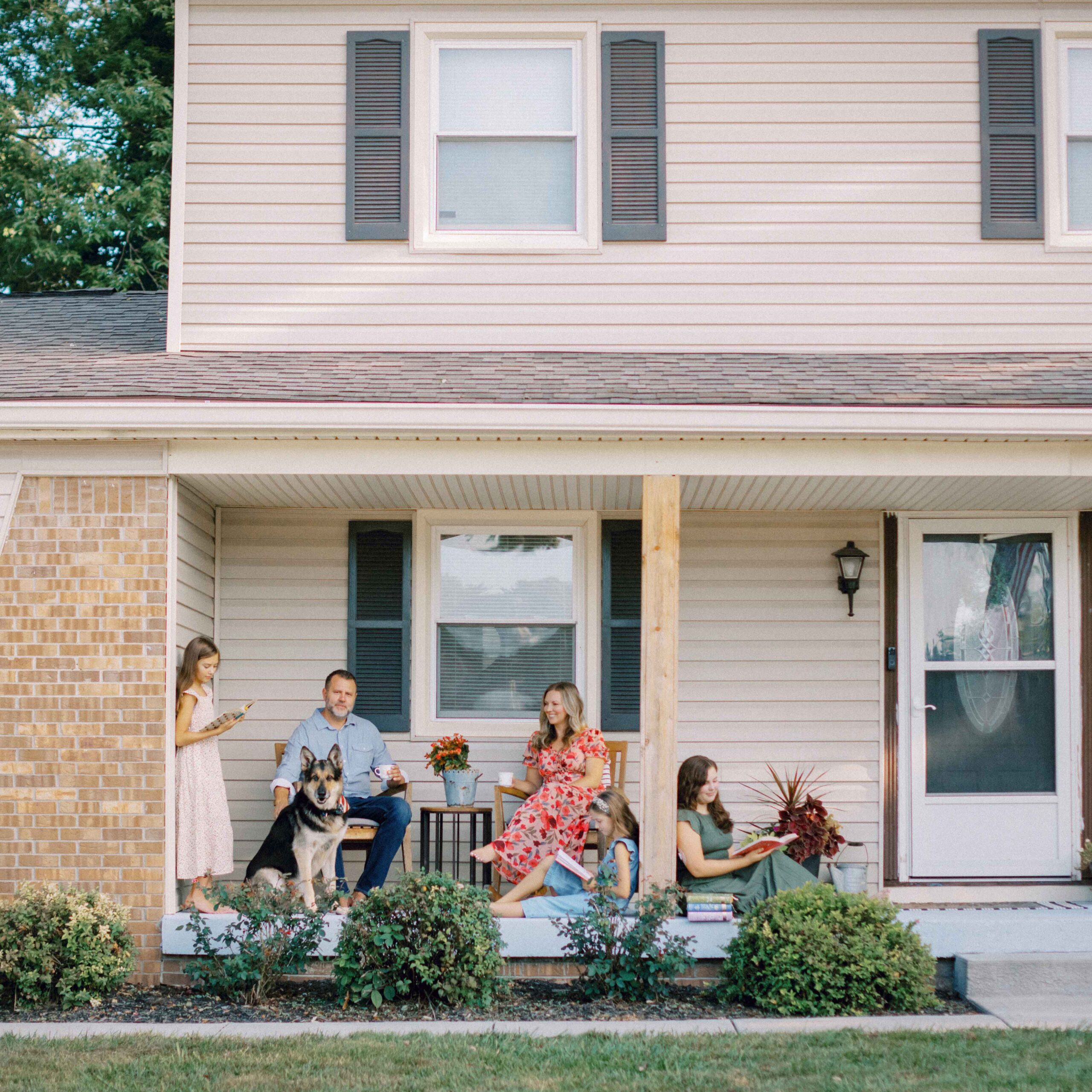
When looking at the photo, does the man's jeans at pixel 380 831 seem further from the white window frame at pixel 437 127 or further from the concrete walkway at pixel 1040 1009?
the white window frame at pixel 437 127

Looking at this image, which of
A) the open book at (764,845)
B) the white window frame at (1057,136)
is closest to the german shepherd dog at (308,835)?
the open book at (764,845)

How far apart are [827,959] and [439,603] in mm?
3199

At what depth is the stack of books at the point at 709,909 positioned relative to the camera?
6.25m

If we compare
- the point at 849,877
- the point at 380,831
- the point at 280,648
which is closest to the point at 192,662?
the point at 280,648

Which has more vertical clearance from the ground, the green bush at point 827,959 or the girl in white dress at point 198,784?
the girl in white dress at point 198,784

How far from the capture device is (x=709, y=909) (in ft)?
20.5

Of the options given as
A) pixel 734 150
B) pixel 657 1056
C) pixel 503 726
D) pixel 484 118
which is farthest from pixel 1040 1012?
pixel 484 118

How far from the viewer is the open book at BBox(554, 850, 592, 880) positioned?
6.36 m

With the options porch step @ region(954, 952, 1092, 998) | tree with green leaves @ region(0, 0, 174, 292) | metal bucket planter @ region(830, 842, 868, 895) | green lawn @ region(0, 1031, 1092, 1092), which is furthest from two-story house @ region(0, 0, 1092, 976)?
tree with green leaves @ region(0, 0, 174, 292)

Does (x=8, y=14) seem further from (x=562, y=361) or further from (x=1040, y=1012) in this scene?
(x=1040, y=1012)

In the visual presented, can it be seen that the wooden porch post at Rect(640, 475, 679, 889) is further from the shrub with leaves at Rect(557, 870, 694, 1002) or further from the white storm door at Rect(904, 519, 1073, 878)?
the white storm door at Rect(904, 519, 1073, 878)

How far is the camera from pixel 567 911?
21.0 ft

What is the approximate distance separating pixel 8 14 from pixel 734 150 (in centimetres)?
1100

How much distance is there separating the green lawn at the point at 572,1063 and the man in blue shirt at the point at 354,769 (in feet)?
5.67
